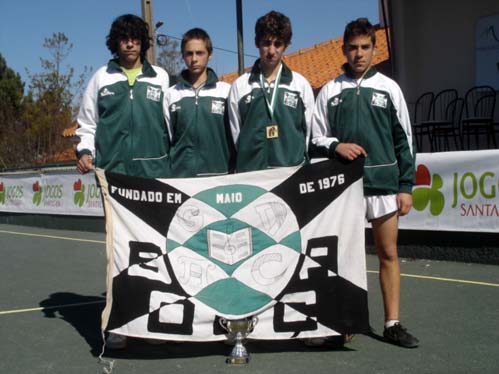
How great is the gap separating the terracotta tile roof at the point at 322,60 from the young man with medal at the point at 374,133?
9245mm

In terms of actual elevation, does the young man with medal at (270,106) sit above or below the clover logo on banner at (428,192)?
above

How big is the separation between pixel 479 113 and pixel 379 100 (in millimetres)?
7163

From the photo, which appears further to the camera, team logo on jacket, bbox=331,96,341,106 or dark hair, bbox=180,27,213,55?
dark hair, bbox=180,27,213,55

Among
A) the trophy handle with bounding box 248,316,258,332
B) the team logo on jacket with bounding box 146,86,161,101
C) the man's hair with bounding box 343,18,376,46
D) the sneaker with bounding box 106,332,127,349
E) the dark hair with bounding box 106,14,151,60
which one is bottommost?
the sneaker with bounding box 106,332,127,349

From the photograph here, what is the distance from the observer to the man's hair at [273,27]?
13.7 feet

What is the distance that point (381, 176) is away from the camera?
13.8ft

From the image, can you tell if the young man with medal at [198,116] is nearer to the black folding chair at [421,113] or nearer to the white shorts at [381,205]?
the white shorts at [381,205]

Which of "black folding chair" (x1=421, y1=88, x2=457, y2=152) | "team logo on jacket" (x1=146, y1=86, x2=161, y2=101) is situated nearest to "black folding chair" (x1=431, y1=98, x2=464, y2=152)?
"black folding chair" (x1=421, y1=88, x2=457, y2=152)

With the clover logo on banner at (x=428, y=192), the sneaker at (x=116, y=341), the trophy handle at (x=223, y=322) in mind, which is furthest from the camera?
the clover logo on banner at (x=428, y=192)

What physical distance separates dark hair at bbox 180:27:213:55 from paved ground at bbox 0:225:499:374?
2090 millimetres

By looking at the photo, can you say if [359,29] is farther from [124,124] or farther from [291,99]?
[124,124]

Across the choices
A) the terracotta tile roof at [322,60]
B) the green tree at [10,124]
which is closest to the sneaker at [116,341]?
the terracotta tile roof at [322,60]

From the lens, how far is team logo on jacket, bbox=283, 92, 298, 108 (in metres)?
4.20

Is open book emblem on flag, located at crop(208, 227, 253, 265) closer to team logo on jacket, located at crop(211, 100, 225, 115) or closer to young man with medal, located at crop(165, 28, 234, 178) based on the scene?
young man with medal, located at crop(165, 28, 234, 178)
